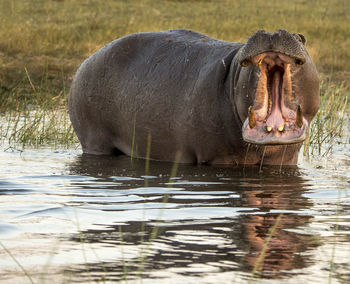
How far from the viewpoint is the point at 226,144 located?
5.29 meters

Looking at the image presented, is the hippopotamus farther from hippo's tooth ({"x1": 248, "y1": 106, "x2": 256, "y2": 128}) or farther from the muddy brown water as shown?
the muddy brown water

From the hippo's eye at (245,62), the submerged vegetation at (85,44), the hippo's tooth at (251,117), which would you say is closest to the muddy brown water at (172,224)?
the hippo's tooth at (251,117)

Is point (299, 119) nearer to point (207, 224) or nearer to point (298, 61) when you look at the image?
point (298, 61)

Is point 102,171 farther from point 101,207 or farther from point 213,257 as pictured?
point 213,257

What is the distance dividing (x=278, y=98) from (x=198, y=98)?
752 mm

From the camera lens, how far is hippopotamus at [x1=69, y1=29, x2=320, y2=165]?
4.73m

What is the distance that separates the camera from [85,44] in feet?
46.8

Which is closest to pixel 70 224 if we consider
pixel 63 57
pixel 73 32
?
pixel 63 57

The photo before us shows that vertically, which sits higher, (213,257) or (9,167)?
(213,257)

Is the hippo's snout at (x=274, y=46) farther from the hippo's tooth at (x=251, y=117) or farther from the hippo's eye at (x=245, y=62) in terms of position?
the hippo's tooth at (x=251, y=117)

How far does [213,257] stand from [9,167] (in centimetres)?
285

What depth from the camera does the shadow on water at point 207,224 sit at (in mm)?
2879

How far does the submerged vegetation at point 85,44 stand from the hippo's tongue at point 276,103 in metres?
1.81

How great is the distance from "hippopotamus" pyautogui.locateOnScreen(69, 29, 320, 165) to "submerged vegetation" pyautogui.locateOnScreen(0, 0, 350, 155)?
0.91 metres
